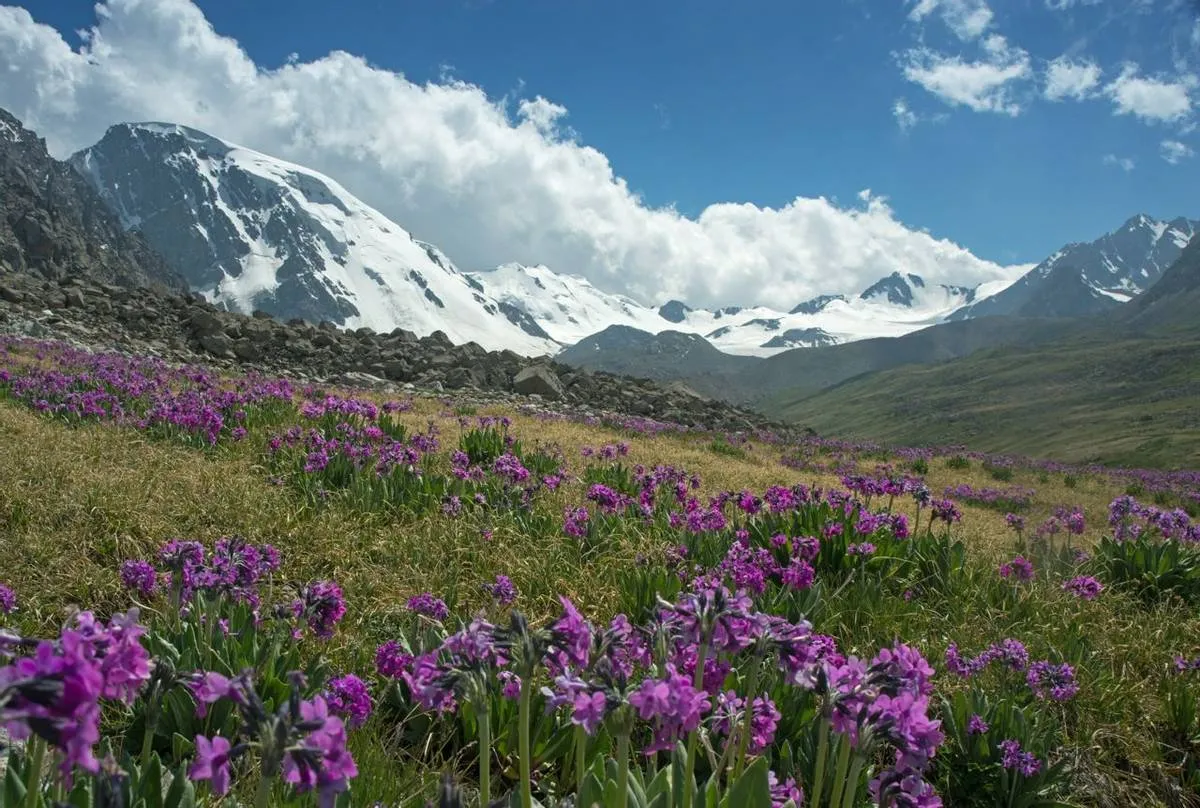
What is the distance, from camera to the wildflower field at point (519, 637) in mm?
2018

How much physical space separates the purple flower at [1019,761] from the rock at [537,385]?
71.3 feet

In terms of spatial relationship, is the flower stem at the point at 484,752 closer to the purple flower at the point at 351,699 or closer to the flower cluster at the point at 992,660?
the purple flower at the point at 351,699

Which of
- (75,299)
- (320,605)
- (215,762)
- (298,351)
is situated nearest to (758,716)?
(215,762)

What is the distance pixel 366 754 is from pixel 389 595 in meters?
2.20

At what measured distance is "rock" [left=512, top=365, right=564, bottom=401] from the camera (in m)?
25.1

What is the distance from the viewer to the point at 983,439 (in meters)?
139

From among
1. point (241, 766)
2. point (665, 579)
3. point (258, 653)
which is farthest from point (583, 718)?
point (665, 579)

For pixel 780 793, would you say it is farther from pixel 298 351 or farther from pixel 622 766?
pixel 298 351

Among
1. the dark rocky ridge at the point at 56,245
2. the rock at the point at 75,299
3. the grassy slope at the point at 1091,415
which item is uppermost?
the dark rocky ridge at the point at 56,245

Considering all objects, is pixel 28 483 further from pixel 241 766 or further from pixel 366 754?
pixel 366 754

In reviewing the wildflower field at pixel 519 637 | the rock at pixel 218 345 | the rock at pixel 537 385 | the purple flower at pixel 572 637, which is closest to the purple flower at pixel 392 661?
the wildflower field at pixel 519 637

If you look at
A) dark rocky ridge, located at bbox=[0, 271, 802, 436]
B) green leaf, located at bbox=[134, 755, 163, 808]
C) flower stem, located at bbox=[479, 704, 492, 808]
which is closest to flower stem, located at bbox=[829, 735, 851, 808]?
flower stem, located at bbox=[479, 704, 492, 808]

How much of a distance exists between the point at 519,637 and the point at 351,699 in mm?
1656

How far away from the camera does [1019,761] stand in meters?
3.44
